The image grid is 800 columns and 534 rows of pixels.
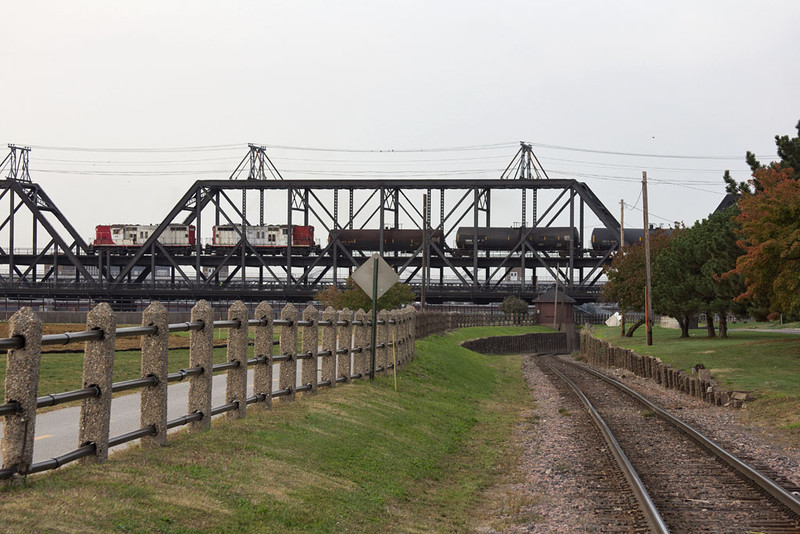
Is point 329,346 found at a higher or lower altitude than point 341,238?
lower

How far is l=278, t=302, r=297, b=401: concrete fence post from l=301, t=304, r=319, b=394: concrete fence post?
64cm

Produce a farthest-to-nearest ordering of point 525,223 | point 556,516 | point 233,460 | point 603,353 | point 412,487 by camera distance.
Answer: point 525,223
point 603,353
point 412,487
point 556,516
point 233,460

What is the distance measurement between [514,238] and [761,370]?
261 feet

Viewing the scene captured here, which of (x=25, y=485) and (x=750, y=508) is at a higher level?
(x=25, y=485)

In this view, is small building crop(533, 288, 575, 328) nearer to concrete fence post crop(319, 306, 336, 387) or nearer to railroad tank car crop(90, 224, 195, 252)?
railroad tank car crop(90, 224, 195, 252)

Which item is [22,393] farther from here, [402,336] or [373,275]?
[402,336]

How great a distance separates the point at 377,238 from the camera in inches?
4284

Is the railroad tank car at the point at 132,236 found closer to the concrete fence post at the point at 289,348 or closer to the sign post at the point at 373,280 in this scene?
the sign post at the point at 373,280

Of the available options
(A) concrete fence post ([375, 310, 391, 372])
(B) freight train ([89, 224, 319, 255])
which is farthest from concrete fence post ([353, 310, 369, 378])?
(B) freight train ([89, 224, 319, 255])

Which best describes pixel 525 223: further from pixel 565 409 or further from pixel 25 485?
pixel 25 485

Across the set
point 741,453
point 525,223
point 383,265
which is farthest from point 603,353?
point 525,223

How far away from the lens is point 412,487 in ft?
36.6

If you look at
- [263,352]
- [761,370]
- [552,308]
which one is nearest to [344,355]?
[263,352]

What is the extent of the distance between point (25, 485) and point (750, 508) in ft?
25.8
